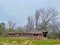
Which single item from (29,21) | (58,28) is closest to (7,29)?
(29,21)

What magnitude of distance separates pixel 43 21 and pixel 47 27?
2.58 m

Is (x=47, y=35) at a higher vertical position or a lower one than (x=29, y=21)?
lower

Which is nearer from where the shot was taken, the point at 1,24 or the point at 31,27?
the point at 1,24

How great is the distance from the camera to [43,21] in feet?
226

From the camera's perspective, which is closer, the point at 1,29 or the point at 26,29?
the point at 1,29

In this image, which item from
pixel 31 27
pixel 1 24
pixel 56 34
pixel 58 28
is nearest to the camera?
pixel 56 34

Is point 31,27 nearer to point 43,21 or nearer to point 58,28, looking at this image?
point 43,21

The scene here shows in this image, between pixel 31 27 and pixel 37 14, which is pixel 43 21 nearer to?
pixel 37 14

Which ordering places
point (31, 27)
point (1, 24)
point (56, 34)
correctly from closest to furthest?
1. point (56, 34)
2. point (1, 24)
3. point (31, 27)

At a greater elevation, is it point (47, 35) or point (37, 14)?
point (37, 14)

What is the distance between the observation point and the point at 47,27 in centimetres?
6912

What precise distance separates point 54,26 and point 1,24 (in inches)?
761

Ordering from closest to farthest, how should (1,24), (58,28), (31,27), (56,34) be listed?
(56,34) → (58,28) → (1,24) → (31,27)

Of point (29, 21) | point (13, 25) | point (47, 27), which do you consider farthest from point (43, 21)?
point (13, 25)
